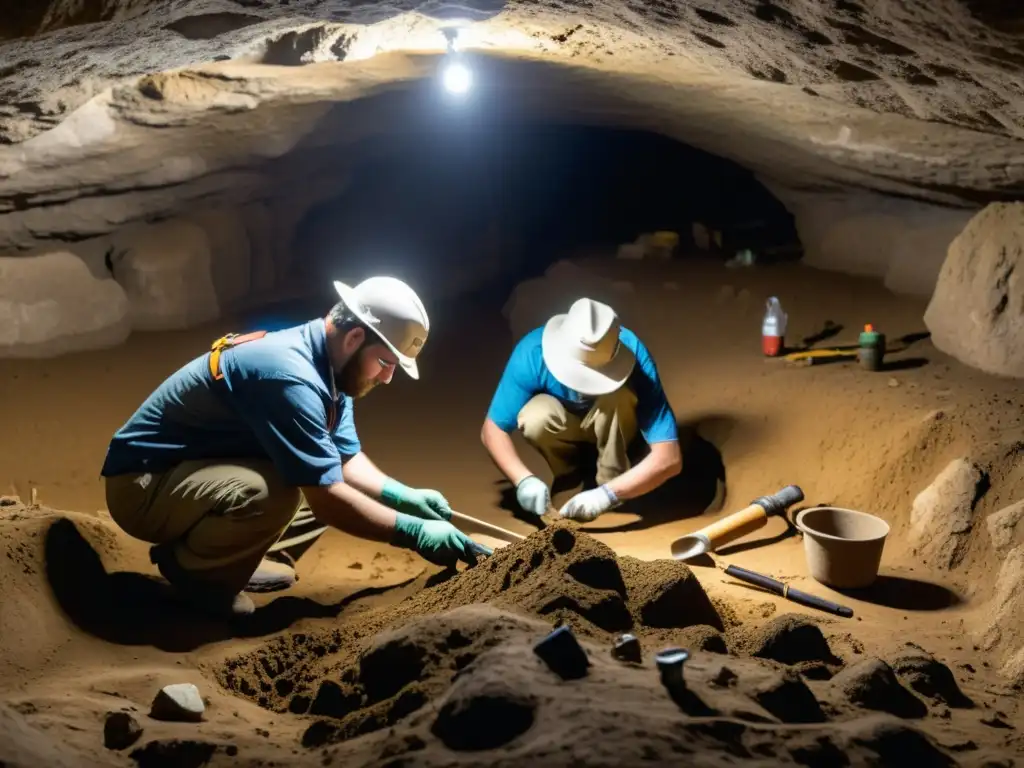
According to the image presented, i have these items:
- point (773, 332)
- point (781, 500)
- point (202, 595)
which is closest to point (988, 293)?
point (773, 332)

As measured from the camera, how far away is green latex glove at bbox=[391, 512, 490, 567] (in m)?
3.43

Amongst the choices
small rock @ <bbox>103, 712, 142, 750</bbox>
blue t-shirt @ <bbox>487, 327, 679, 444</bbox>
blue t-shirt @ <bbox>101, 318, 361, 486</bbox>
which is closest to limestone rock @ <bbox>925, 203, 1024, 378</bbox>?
blue t-shirt @ <bbox>487, 327, 679, 444</bbox>

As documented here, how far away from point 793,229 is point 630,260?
155cm

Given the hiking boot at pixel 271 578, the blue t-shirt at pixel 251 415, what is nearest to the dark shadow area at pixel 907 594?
the blue t-shirt at pixel 251 415

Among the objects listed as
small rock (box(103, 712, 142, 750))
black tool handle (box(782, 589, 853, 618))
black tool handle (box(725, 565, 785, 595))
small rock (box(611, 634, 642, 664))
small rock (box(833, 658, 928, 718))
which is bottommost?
black tool handle (box(725, 565, 785, 595))

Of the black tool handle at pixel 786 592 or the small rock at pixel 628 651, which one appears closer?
the small rock at pixel 628 651

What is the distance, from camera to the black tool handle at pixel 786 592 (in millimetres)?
3386

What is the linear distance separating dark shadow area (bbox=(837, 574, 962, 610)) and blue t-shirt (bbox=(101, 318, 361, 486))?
207 cm

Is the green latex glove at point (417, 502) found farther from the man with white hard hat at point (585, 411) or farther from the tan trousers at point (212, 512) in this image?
the man with white hard hat at point (585, 411)

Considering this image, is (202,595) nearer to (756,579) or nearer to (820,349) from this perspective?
(756,579)

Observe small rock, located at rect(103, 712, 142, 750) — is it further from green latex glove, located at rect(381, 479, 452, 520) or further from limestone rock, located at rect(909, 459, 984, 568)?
limestone rock, located at rect(909, 459, 984, 568)

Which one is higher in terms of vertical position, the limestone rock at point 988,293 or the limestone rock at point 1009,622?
the limestone rock at point 988,293

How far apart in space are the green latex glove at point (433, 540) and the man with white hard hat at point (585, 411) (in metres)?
0.96

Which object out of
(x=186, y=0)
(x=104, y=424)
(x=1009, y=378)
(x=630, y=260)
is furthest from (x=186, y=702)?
(x=630, y=260)
